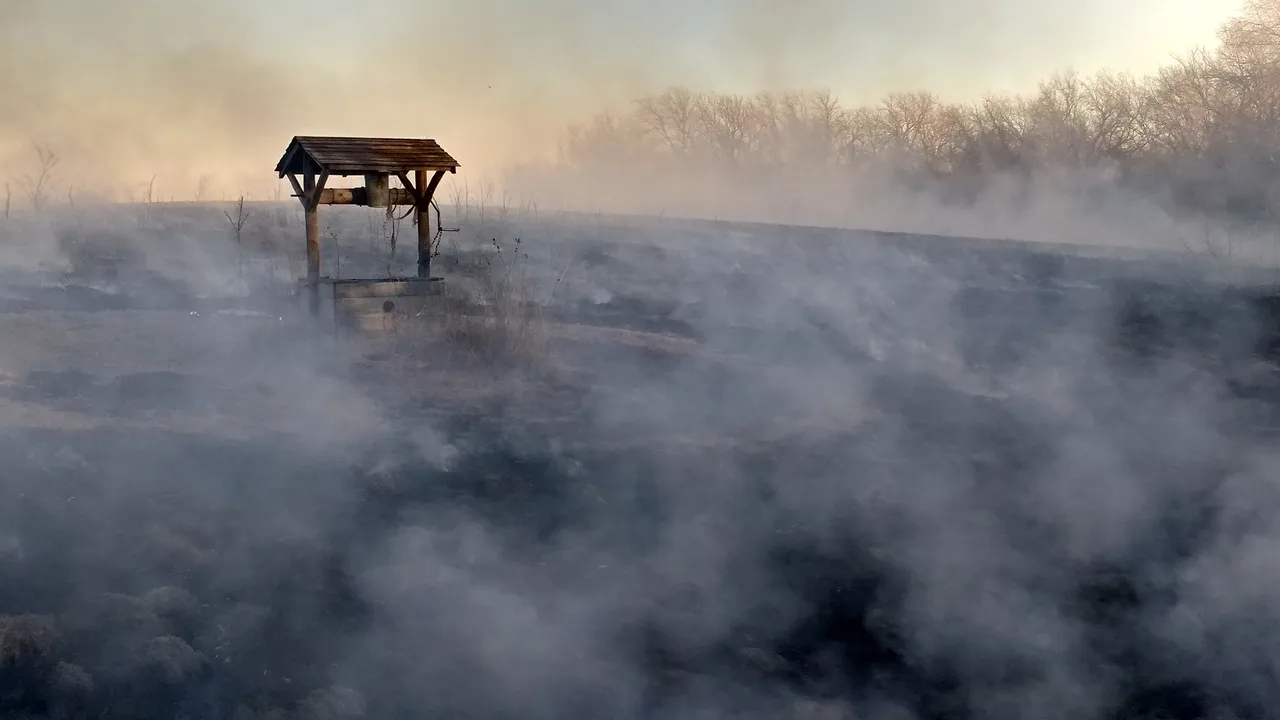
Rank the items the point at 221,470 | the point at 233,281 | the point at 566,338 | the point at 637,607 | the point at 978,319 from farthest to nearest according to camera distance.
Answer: the point at 978,319 < the point at 233,281 < the point at 566,338 < the point at 221,470 < the point at 637,607

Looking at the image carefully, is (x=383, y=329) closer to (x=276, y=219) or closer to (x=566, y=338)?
(x=566, y=338)

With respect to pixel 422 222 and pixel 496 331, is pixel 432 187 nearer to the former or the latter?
pixel 422 222

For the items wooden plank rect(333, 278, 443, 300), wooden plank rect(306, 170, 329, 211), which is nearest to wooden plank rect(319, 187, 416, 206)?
wooden plank rect(306, 170, 329, 211)

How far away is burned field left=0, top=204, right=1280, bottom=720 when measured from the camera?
5.17 metres

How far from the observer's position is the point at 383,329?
9.98 m

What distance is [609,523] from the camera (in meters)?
6.93

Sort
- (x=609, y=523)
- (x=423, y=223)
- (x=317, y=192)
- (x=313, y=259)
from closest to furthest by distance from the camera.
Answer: (x=609, y=523) < (x=317, y=192) < (x=313, y=259) < (x=423, y=223)

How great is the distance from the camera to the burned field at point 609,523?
517 centimetres

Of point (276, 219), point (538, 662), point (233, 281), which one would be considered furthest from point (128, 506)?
point (276, 219)

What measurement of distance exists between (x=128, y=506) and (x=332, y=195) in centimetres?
393

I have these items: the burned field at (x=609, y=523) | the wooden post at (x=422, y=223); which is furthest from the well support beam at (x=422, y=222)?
the burned field at (x=609, y=523)

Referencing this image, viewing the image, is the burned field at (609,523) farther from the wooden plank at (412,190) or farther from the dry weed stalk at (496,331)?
the wooden plank at (412,190)

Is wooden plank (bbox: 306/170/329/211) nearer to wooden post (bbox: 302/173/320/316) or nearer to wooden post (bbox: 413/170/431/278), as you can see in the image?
wooden post (bbox: 302/173/320/316)

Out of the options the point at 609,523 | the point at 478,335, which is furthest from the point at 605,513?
the point at 478,335
